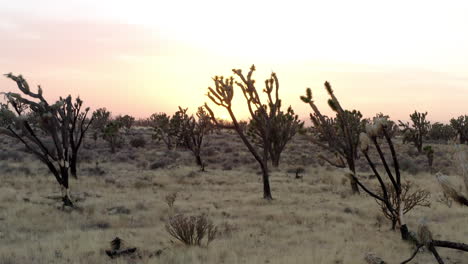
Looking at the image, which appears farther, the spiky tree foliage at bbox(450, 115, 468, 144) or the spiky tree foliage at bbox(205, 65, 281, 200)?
the spiky tree foliage at bbox(450, 115, 468, 144)

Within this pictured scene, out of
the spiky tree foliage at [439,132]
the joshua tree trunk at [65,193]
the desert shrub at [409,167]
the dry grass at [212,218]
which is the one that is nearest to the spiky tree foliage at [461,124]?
the spiky tree foliage at [439,132]

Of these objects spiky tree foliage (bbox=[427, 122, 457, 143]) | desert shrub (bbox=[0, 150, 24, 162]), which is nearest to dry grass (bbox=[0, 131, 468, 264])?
desert shrub (bbox=[0, 150, 24, 162])

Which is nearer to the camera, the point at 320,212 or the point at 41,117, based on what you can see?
the point at 320,212

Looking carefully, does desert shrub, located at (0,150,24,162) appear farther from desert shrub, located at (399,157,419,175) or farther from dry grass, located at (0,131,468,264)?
desert shrub, located at (399,157,419,175)

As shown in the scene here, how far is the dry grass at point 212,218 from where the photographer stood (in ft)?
29.8

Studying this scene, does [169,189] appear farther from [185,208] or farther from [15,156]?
[15,156]

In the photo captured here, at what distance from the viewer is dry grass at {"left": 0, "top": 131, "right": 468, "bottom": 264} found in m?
9.07

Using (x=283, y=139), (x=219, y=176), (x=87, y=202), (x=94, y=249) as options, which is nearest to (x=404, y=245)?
(x=94, y=249)

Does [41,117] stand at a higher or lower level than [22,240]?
higher

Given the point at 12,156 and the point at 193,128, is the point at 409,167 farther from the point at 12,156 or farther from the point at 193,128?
the point at 12,156

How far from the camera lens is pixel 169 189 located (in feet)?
63.5

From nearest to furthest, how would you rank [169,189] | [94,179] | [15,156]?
[169,189]
[94,179]
[15,156]

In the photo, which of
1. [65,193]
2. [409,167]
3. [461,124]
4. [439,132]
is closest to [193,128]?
[409,167]

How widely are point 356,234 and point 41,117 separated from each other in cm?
Answer: 1134
